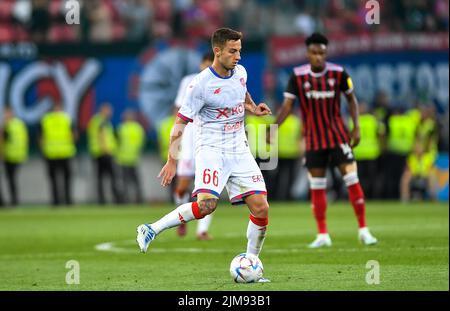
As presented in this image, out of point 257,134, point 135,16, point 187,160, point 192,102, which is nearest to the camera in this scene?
point 192,102

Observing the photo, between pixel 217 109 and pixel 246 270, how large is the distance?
4.75 feet

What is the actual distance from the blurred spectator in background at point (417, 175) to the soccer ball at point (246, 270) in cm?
1561

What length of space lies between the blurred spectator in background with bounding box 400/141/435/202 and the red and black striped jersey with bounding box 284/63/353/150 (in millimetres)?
11666

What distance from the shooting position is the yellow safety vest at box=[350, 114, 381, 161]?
25.1 m

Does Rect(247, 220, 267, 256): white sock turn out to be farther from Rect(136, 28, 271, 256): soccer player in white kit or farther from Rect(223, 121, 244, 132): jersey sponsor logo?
Rect(223, 121, 244, 132): jersey sponsor logo

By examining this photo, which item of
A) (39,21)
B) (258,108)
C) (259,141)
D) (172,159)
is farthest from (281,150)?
(172,159)

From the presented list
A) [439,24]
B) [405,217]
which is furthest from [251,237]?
[439,24]

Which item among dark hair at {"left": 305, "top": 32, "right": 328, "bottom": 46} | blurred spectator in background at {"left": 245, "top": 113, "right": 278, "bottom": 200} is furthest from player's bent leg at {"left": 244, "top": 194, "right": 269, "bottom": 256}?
blurred spectator in background at {"left": 245, "top": 113, "right": 278, "bottom": 200}

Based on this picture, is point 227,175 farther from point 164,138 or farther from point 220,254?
point 164,138

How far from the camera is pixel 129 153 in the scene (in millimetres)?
25938

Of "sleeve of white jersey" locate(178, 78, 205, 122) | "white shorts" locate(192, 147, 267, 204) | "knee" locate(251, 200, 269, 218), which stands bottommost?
"knee" locate(251, 200, 269, 218)

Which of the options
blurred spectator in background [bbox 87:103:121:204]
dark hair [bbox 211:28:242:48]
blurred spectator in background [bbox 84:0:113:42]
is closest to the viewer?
dark hair [bbox 211:28:242:48]

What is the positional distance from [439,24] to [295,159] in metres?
4.71

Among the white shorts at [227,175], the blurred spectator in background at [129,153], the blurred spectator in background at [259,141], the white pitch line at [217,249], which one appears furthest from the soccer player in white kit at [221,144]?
the blurred spectator in background at [129,153]
